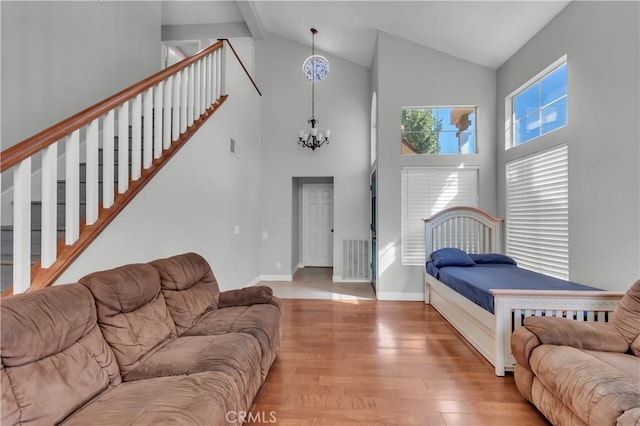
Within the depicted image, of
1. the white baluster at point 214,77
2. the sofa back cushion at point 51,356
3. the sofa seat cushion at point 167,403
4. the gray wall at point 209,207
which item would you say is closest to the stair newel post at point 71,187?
the gray wall at point 209,207

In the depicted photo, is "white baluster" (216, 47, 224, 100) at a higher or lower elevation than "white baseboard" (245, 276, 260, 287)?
higher

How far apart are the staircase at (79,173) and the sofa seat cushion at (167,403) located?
0.73 meters

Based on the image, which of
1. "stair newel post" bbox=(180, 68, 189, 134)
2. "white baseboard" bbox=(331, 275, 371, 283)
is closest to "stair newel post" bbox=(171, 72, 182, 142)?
"stair newel post" bbox=(180, 68, 189, 134)

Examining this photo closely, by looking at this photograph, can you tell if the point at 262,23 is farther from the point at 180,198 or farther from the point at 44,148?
the point at 44,148

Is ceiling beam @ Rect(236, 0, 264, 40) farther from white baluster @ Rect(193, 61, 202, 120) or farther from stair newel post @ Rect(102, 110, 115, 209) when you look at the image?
stair newel post @ Rect(102, 110, 115, 209)

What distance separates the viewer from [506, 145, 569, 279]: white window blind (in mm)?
3191

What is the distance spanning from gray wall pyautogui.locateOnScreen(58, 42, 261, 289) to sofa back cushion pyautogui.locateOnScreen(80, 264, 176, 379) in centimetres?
30

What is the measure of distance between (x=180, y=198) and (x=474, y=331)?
Answer: 3.12m

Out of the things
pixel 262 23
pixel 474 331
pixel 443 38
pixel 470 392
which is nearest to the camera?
pixel 470 392

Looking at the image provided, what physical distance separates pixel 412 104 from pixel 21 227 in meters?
4.62

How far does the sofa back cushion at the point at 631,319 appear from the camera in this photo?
6.01ft

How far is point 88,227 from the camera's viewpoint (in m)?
1.90

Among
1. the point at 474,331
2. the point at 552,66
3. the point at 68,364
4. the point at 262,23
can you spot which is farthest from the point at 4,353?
the point at 262,23

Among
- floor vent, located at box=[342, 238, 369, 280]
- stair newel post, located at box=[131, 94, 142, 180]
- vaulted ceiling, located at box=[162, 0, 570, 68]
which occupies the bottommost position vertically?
floor vent, located at box=[342, 238, 369, 280]
